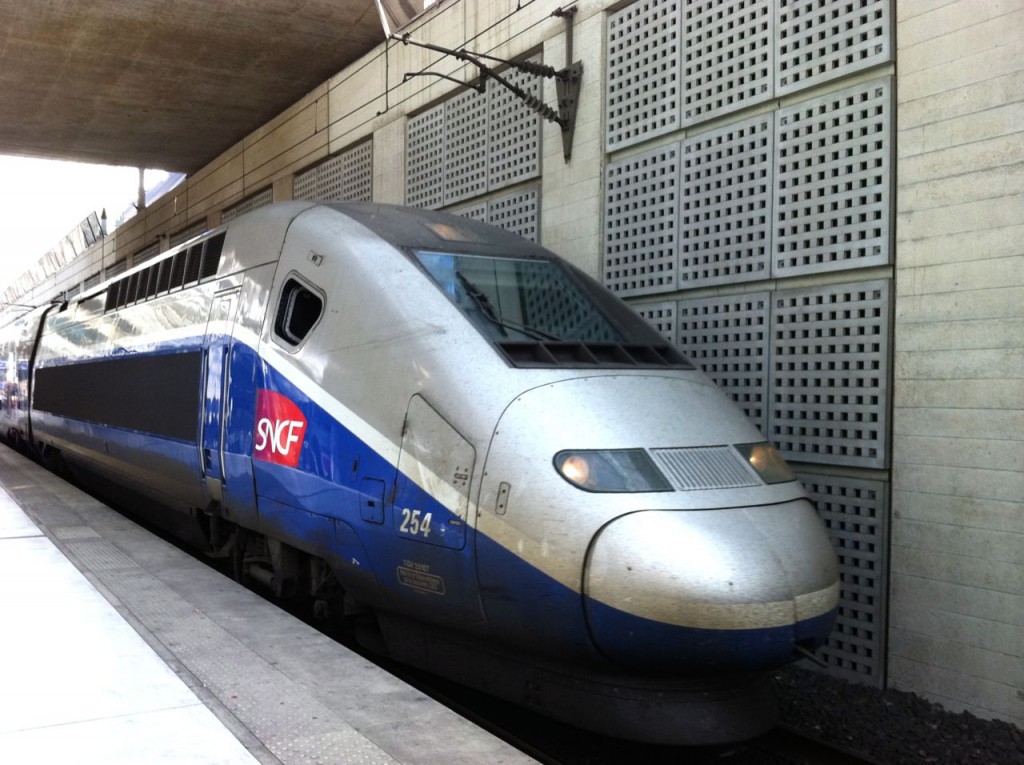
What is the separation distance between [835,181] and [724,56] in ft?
4.39

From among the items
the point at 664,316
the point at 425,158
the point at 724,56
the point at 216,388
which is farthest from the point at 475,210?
the point at 216,388

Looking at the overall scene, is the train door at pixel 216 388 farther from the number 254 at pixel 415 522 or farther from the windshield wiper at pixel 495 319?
the number 254 at pixel 415 522

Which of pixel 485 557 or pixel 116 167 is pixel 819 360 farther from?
pixel 116 167

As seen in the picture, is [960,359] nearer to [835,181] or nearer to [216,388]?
[835,181]

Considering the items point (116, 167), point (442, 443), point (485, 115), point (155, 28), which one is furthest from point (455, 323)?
point (116, 167)

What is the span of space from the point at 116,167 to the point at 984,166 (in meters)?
20.0

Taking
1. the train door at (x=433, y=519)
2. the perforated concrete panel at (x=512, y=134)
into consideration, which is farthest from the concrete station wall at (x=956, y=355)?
the perforated concrete panel at (x=512, y=134)

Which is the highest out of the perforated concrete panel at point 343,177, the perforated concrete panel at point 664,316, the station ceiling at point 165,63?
the station ceiling at point 165,63

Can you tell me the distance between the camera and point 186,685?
12.0ft

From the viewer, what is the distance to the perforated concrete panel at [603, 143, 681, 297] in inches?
258

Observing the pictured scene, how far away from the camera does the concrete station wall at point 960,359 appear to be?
177 inches

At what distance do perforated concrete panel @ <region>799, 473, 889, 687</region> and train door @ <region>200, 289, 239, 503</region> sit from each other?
3.51 m

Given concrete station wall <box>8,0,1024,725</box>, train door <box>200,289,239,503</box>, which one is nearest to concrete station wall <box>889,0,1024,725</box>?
concrete station wall <box>8,0,1024,725</box>

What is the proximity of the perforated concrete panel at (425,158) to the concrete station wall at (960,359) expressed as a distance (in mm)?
5100
